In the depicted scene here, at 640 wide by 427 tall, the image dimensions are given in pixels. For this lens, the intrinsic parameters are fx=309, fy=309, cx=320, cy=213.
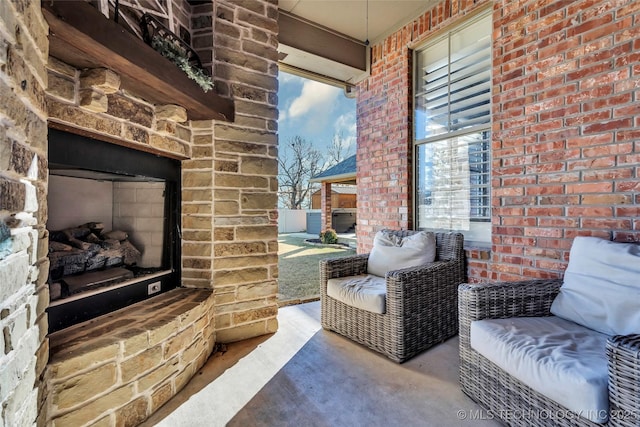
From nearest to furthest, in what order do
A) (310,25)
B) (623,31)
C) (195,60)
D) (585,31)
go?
(623,31) → (585,31) → (195,60) → (310,25)

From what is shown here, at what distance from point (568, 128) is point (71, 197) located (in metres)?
3.15

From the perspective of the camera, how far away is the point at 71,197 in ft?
6.11

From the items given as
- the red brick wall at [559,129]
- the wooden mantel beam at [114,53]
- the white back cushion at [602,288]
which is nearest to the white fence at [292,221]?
the red brick wall at [559,129]

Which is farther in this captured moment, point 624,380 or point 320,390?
point 320,390

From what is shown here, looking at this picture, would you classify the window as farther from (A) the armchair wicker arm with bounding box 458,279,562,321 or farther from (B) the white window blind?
(A) the armchair wicker arm with bounding box 458,279,562,321

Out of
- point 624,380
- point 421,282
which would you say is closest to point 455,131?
point 421,282

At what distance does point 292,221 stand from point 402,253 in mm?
10440

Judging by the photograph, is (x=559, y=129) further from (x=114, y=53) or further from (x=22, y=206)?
(x=22, y=206)

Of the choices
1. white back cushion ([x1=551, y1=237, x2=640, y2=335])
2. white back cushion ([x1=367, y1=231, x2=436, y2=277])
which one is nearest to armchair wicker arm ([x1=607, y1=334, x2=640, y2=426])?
white back cushion ([x1=551, y1=237, x2=640, y2=335])

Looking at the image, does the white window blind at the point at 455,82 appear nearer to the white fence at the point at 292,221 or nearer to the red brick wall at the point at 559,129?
the red brick wall at the point at 559,129

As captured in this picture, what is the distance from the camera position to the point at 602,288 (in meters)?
1.54

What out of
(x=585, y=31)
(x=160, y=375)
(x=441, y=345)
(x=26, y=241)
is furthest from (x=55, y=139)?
(x=585, y=31)

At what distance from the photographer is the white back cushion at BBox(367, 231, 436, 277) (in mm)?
2576

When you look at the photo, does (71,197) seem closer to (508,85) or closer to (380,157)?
(380,157)
